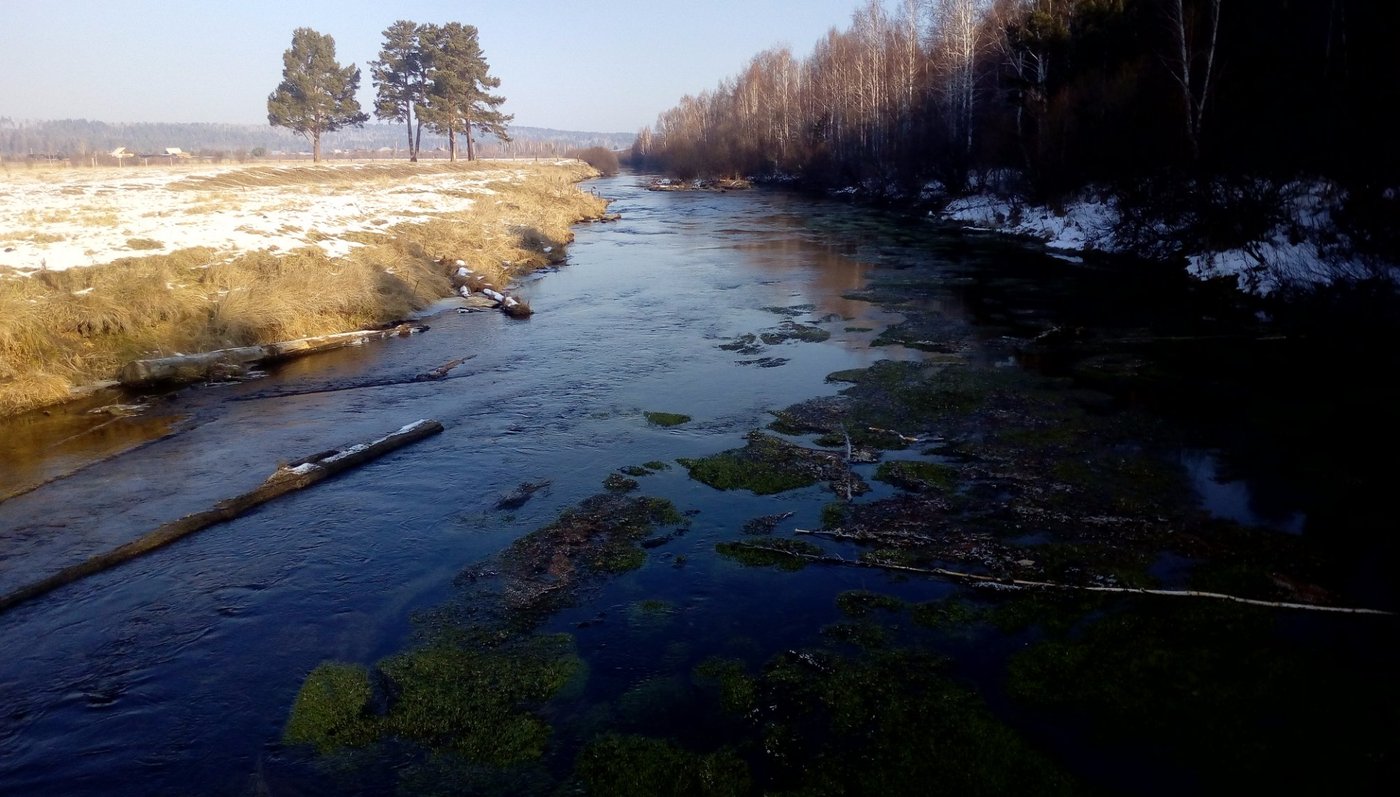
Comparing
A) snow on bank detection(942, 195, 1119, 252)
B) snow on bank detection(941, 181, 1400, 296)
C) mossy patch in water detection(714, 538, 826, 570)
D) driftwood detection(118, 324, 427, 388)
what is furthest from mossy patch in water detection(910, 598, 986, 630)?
snow on bank detection(942, 195, 1119, 252)

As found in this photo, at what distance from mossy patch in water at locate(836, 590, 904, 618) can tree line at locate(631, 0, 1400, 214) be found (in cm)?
1896

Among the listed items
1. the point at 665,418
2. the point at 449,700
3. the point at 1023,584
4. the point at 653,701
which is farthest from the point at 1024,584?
the point at 665,418

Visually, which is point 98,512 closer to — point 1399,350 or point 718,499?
point 718,499

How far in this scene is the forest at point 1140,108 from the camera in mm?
21562

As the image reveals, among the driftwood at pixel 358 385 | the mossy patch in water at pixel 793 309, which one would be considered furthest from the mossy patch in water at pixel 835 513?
the mossy patch in water at pixel 793 309

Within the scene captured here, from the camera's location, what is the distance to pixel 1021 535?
30.0 ft

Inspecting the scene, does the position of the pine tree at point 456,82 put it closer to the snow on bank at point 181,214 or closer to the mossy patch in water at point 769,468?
the snow on bank at point 181,214

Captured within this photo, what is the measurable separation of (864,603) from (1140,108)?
3148 cm

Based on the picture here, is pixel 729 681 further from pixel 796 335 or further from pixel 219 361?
pixel 219 361

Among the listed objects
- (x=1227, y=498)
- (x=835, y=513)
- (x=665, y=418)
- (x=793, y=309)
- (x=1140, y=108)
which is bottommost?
(x=835, y=513)

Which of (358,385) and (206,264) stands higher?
(206,264)

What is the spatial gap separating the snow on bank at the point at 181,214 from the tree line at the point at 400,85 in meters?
27.6

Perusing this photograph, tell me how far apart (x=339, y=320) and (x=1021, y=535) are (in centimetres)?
1755

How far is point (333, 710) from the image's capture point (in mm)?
6766
